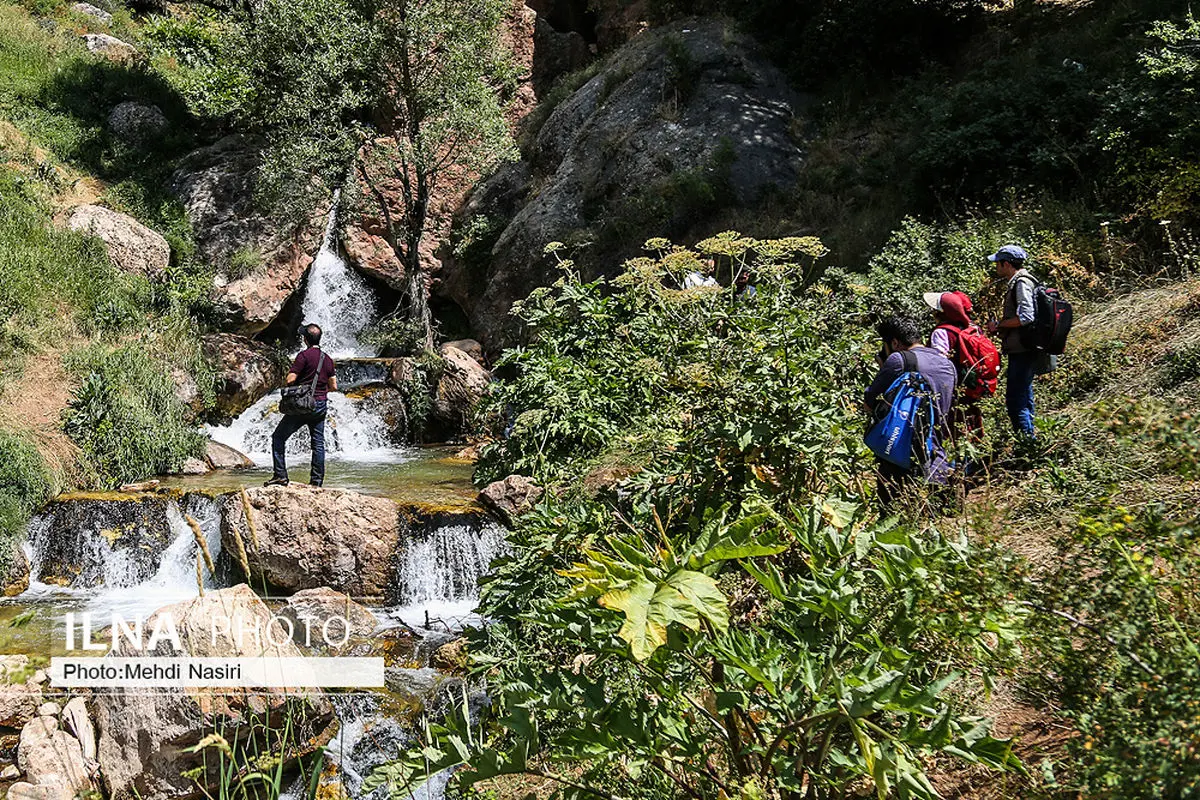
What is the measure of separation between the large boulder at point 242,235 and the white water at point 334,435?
4240mm

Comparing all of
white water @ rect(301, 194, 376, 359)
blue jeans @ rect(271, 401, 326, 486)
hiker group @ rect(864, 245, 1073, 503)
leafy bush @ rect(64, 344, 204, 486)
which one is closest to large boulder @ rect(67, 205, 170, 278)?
white water @ rect(301, 194, 376, 359)

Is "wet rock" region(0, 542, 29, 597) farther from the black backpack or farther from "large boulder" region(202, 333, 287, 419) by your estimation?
the black backpack

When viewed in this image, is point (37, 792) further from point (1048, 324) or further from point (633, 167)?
point (633, 167)

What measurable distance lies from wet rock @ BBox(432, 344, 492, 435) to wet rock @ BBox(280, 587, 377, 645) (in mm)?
6748

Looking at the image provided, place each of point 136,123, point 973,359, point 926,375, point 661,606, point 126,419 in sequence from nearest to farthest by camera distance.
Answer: point 661,606
point 926,375
point 973,359
point 126,419
point 136,123

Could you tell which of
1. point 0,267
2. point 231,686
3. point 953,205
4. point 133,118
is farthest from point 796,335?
point 133,118

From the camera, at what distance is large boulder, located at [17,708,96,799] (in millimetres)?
4918

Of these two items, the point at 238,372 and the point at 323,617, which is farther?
the point at 238,372

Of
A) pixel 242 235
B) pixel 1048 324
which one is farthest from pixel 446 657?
pixel 242 235

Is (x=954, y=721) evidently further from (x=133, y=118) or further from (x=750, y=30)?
(x=133, y=118)

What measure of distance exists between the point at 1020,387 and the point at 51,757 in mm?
6907

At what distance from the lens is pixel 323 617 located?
666 centimetres

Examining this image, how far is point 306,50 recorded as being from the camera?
50.7ft

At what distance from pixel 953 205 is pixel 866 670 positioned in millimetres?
10045
